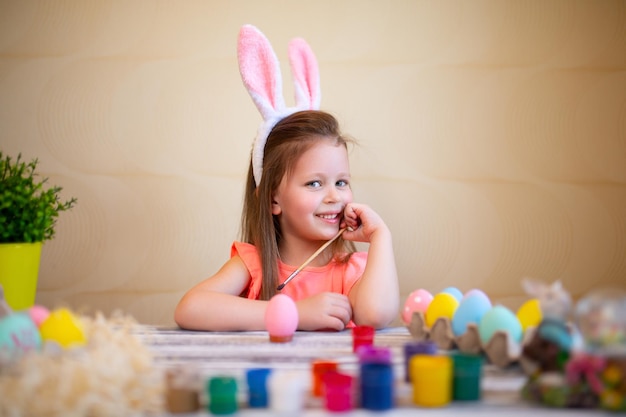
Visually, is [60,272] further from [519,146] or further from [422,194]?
[519,146]

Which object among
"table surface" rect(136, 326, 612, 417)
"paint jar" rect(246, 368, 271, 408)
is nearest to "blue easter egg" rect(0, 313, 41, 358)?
"table surface" rect(136, 326, 612, 417)

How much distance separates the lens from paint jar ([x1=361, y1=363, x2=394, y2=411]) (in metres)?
0.68

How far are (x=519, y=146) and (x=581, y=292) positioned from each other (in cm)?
46

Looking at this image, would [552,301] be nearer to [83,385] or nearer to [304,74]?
[83,385]

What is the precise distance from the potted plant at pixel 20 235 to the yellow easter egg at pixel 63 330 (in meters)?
0.45

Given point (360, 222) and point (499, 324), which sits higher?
point (360, 222)

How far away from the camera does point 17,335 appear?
0.76 metres

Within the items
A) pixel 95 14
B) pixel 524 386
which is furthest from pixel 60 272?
pixel 524 386

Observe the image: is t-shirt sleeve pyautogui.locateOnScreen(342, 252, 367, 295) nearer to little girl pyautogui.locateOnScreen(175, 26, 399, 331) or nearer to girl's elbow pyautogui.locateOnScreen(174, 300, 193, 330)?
little girl pyautogui.locateOnScreen(175, 26, 399, 331)

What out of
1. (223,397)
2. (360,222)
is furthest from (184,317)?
(223,397)

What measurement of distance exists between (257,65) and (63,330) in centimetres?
85

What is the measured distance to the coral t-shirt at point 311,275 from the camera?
1.51m

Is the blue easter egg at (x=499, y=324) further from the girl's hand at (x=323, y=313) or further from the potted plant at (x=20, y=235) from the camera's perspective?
the potted plant at (x=20, y=235)

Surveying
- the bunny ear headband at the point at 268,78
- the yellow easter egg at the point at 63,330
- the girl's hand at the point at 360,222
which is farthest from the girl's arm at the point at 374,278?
the yellow easter egg at the point at 63,330
